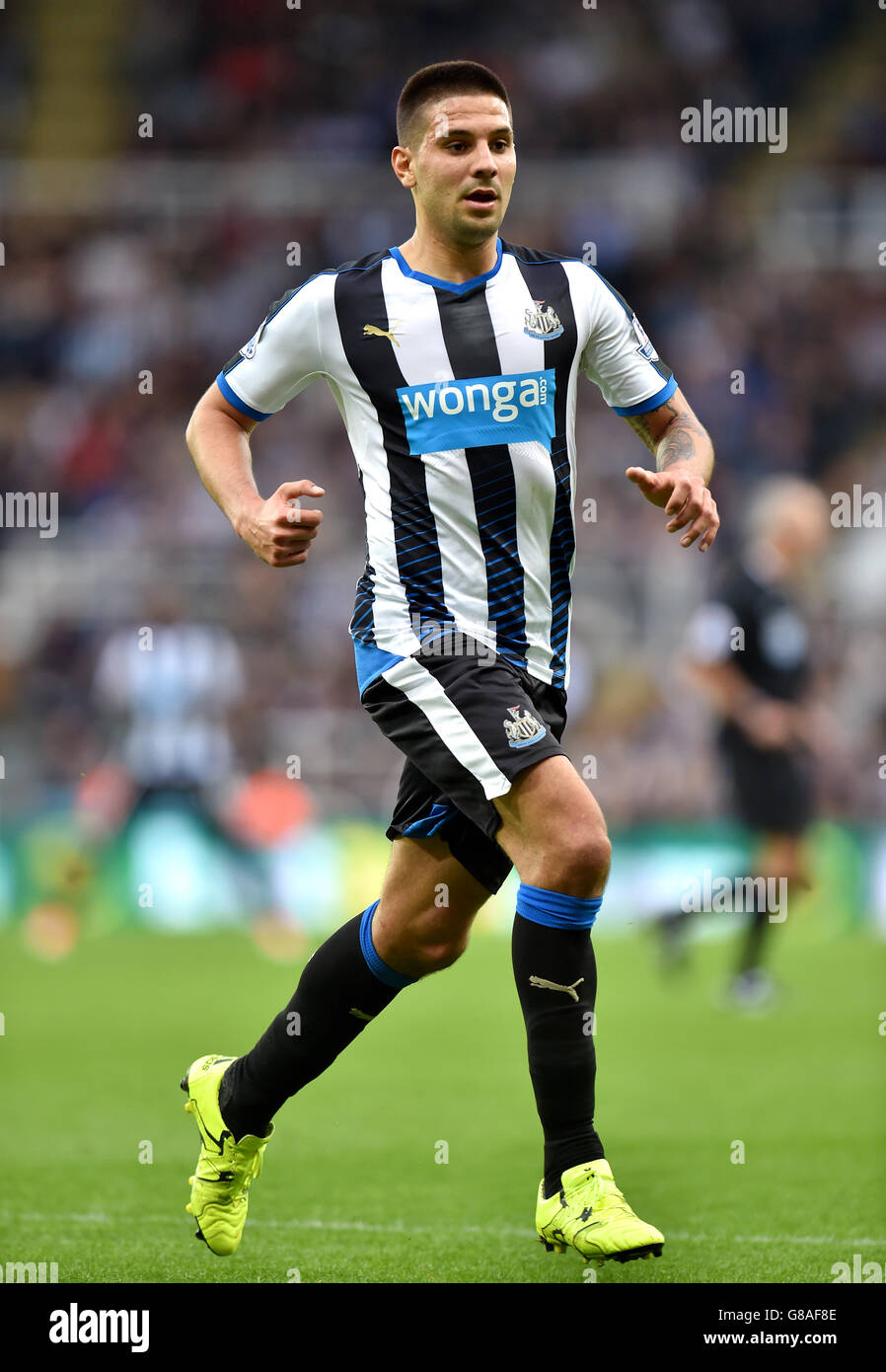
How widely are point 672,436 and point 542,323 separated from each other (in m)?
0.43

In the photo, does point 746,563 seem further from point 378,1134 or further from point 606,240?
point 606,240

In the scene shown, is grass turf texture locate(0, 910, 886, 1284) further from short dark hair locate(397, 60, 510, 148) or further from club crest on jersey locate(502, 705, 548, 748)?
short dark hair locate(397, 60, 510, 148)

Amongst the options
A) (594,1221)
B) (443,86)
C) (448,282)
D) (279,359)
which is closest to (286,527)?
(279,359)

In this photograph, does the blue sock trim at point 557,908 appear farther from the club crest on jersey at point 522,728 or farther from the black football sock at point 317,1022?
the black football sock at point 317,1022

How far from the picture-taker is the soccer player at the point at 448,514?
12.7 ft

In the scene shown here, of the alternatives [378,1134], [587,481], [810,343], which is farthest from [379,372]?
[810,343]

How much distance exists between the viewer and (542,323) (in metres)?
4.13

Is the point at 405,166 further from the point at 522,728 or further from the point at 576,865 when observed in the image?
the point at 576,865

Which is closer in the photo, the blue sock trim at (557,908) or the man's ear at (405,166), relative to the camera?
the blue sock trim at (557,908)

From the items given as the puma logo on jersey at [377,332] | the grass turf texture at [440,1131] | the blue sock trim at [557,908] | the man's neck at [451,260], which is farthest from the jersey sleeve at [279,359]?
the grass turf texture at [440,1131]

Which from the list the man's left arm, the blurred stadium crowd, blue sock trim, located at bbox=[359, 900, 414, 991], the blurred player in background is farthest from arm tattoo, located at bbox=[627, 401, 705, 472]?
the blurred stadium crowd

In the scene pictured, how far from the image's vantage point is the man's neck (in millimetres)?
4188

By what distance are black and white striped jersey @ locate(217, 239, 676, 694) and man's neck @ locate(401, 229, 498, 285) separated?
0.03 meters

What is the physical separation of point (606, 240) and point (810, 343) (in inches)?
93.1
